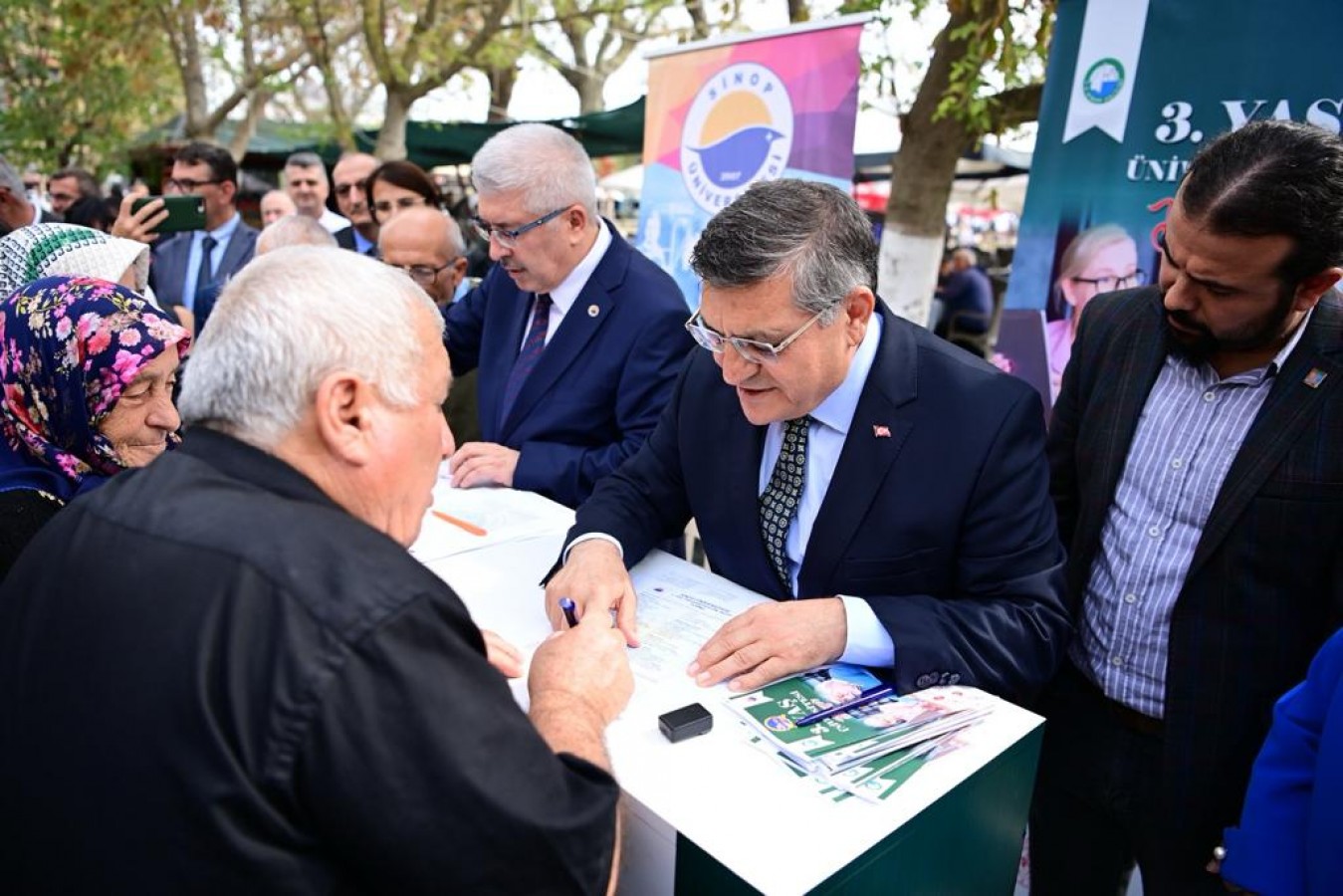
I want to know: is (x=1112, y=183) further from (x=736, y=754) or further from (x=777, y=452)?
(x=736, y=754)

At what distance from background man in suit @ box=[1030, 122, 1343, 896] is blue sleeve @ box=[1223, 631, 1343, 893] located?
267mm

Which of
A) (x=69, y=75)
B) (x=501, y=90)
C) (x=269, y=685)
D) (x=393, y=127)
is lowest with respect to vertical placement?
(x=269, y=685)

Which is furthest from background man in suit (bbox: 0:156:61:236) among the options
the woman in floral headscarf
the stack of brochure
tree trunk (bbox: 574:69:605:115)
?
tree trunk (bbox: 574:69:605:115)

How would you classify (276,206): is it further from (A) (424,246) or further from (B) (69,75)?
(B) (69,75)

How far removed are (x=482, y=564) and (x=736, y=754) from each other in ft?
3.07

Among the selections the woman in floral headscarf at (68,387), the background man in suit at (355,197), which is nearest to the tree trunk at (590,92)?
the background man in suit at (355,197)

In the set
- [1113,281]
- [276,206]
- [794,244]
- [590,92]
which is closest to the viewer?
[794,244]

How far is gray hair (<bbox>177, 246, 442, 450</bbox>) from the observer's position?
1001 millimetres

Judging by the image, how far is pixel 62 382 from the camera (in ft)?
5.92

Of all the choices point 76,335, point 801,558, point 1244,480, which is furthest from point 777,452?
point 76,335

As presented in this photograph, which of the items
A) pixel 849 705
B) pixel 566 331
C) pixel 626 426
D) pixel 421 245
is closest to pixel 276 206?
pixel 421 245

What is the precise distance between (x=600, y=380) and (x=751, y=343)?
112 centimetres

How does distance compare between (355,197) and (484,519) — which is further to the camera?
(355,197)

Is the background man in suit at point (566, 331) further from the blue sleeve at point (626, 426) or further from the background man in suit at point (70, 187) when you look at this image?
the background man in suit at point (70, 187)
